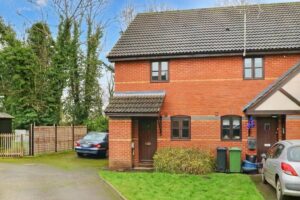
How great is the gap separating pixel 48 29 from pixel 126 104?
24734mm

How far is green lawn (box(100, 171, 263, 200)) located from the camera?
12.5m

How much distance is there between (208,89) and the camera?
20016 mm

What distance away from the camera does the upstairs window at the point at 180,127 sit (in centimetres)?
2006

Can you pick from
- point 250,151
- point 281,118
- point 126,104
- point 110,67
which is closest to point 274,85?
point 281,118

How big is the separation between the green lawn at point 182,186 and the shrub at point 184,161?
0.60 m

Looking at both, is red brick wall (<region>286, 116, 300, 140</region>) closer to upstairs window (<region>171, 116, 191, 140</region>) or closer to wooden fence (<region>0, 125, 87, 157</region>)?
upstairs window (<region>171, 116, 191, 140</region>)

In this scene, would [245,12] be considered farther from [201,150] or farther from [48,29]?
[48,29]

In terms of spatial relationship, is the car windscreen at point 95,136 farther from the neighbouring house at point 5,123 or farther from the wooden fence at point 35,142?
the neighbouring house at point 5,123

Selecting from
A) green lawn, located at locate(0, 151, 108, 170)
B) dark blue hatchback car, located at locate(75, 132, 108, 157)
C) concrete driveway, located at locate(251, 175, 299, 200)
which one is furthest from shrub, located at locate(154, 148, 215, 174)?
dark blue hatchback car, located at locate(75, 132, 108, 157)

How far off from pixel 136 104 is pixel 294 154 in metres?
9.67

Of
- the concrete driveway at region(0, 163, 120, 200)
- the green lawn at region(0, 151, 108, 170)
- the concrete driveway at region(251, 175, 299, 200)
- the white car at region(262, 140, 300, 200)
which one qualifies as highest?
the white car at region(262, 140, 300, 200)

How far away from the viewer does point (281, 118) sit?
62.3 feet

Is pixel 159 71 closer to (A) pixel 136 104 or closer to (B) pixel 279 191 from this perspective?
(A) pixel 136 104

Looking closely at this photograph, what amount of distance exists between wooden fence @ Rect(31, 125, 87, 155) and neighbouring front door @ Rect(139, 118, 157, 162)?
8.68 m
